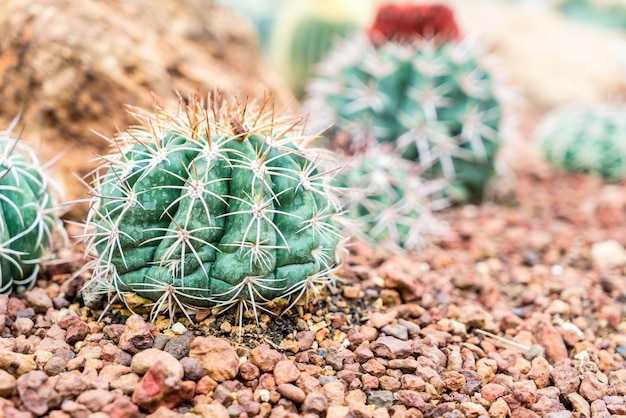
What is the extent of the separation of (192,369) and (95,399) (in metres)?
0.31

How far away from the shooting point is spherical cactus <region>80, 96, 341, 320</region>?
2.25 meters

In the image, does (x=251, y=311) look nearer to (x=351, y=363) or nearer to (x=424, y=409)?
(x=351, y=363)

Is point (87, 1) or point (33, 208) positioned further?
point (87, 1)

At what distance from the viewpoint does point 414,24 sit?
4.95 meters

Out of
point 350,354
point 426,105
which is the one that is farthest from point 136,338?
point 426,105

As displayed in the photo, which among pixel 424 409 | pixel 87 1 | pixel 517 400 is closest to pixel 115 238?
pixel 424 409

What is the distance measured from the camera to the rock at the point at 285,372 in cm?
216

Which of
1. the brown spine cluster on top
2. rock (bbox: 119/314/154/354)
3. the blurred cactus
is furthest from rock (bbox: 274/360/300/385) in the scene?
the blurred cactus

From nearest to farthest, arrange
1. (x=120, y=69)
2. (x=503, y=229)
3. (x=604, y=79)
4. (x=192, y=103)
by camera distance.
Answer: (x=192, y=103), (x=120, y=69), (x=503, y=229), (x=604, y=79)

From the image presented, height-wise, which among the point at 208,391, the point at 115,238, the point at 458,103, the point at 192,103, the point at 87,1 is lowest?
the point at 208,391

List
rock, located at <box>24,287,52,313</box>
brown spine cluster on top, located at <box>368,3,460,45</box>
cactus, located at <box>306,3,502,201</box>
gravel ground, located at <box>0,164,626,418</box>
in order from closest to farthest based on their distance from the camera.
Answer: gravel ground, located at <box>0,164,626,418</box> → rock, located at <box>24,287,52,313</box> → cactus, located at <box>306,3,502,201</box> → brown spine cluster on top, located at <box>368,3,460,45</box>

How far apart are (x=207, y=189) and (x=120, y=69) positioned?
6.72 feet

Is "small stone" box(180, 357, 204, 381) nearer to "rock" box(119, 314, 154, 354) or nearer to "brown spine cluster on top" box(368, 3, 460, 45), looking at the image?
"rock" box(119, 314, 154, 354)

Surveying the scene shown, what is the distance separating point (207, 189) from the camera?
88.2 inches
